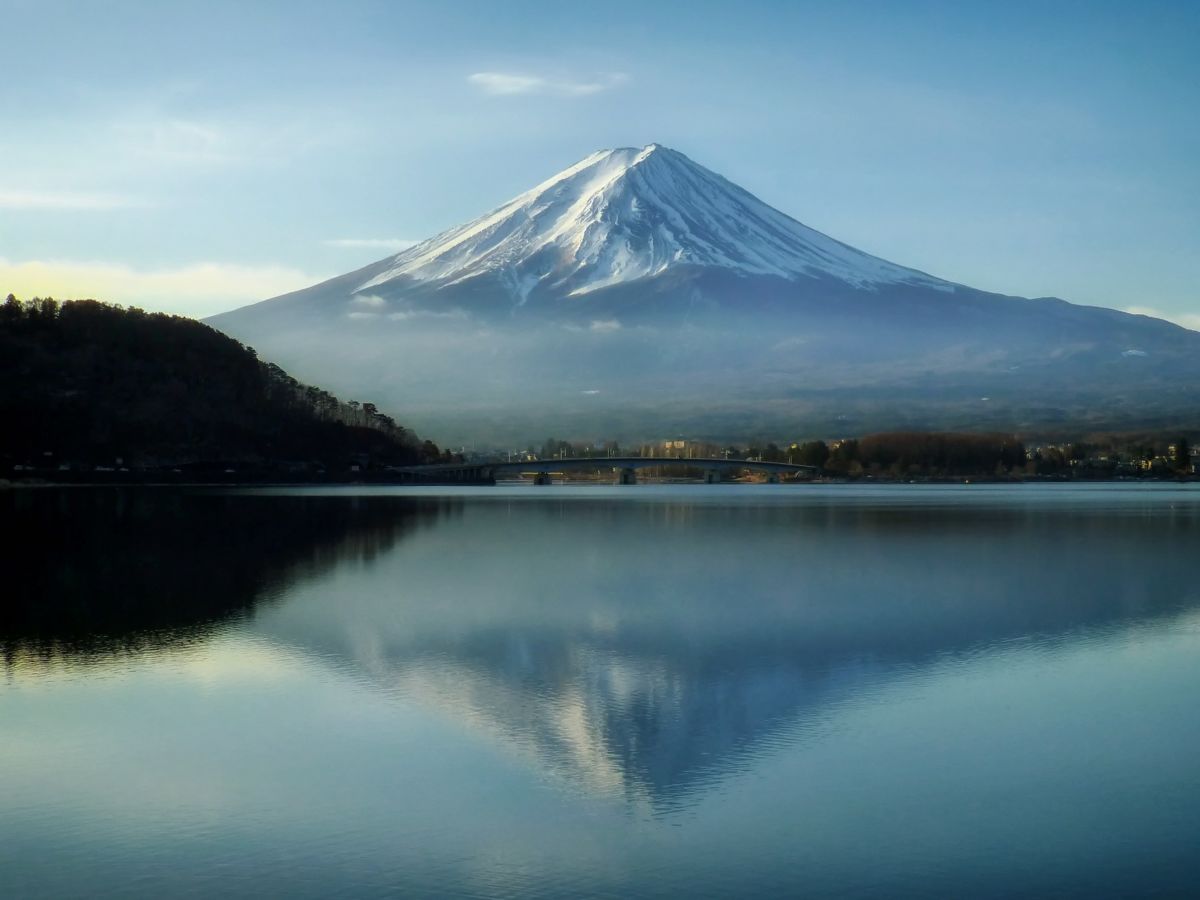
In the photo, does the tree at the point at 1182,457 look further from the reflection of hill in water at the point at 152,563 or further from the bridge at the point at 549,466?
the reflection of hill in water at the point at 152,563

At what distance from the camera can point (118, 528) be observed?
2709 centimetres

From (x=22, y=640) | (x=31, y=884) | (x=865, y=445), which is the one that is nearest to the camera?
(x=31, y=884)

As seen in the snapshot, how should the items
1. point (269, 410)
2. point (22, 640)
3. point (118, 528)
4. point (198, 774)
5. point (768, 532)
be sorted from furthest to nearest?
point (269, 410)
point (768, 532)
point (118, 528)
point (22, 640)
point (198, 774)

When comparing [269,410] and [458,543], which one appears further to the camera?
[269,410]

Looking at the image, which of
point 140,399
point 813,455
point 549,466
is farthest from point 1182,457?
point 140,399

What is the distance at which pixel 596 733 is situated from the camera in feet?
27.8


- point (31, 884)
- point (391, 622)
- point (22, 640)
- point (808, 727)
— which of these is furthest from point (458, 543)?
point (31, 884)

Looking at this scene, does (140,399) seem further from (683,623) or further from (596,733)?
(596,733)

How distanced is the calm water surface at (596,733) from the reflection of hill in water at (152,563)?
116 mm

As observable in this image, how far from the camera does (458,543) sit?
82.1 feet

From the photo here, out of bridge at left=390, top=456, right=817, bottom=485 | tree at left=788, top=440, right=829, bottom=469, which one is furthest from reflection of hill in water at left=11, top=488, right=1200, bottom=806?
tree at left=788, top=440, right=829, bottom=469

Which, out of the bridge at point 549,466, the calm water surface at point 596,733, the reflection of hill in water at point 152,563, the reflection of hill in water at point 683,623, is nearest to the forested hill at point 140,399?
the bridge at point 549,466

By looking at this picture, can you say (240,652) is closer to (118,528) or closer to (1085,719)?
A: (1085,719)

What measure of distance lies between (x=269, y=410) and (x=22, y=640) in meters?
68.8
